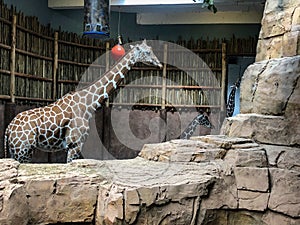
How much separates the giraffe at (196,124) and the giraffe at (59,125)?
2.04 m

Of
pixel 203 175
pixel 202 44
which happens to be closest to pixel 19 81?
pixel 202 44

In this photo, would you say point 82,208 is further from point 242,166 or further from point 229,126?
point 229,126

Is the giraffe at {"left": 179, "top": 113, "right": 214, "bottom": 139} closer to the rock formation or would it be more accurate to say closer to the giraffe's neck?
the giraffe's neck

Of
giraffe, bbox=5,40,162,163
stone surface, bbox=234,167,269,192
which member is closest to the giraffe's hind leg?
giraffe, bbox=5,40,162,163

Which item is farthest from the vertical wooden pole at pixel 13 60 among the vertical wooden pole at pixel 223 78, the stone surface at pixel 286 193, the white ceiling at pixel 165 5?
the stone surface at pixel 286 193

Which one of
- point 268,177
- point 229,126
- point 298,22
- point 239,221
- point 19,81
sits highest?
A: point 298,22

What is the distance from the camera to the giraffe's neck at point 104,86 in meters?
4.75

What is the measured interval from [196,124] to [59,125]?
8.88 feet

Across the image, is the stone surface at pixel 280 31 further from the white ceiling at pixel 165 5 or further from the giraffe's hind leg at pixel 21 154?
the giraffe's hind leg at pixel 21 154

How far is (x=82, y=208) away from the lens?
255 centimetres

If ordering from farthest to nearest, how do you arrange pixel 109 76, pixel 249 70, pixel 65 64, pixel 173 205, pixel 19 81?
pixel 65 64 → pixel 19 81 → pixel 109 76 → pixel 249 70 → pixel 173 205

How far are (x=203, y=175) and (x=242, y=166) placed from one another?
1.09ft

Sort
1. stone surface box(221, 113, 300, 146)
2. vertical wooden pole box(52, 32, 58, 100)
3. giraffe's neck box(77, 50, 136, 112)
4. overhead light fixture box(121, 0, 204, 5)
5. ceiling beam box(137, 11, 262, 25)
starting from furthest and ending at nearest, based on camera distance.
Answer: ceiling beam box(137, 11, 262, 25), vertical wooden pole box(52, 32, 58, 100), overhead light fixture box(121, 0, 204, 5), giraffe's neck box(77, 50, 136, 112), stone surface box(221, 113, 300, 146)

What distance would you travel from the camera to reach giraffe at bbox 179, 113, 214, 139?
641cm
